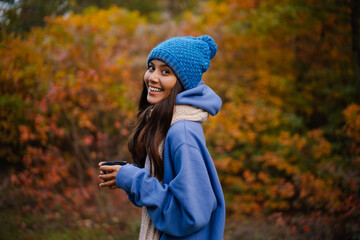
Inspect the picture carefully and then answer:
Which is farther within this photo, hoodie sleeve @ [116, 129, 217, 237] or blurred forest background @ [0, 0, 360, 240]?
blurred forest background @ [0, 0, 360, 240]

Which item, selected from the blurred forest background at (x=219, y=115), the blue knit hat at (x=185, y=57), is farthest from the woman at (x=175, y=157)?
the blurred forest background at (x=219, y=115)

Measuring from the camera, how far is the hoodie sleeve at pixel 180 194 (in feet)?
4.78

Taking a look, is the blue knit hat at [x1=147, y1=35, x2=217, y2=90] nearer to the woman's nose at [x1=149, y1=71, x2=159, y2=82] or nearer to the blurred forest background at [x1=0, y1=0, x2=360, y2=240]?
the woman's nose at [x1=149, y1=71, x2=159, y2=82]

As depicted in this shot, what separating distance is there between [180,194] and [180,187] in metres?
0.03

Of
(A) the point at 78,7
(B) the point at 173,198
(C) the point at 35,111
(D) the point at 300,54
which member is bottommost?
(D) the point at 300,54

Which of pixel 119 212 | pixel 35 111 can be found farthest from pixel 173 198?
pixel 35 111

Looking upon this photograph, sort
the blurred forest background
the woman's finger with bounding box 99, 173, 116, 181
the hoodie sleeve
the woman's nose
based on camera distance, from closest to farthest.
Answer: the hoodie sleeve → the woman's finger with bounding box 99, 173, 116, 181 → the woman's nose → the blurred forest background

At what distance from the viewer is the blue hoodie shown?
Result: 1467mm

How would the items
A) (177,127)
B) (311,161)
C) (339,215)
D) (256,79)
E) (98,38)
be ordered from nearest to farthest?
(177,127) < (339,215) < (311,161) < (98,38) < (256,79)

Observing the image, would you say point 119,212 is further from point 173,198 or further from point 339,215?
point 173,198

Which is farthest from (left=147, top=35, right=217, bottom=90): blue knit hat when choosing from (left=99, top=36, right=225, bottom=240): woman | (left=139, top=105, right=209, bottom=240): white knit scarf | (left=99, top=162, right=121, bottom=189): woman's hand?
(left=99, top=162, right=121, bottom=189): woman's hand

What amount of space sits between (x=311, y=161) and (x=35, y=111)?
16.4ft

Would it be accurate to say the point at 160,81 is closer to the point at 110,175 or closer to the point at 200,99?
the point at 200,99

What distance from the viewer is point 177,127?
1612mm
